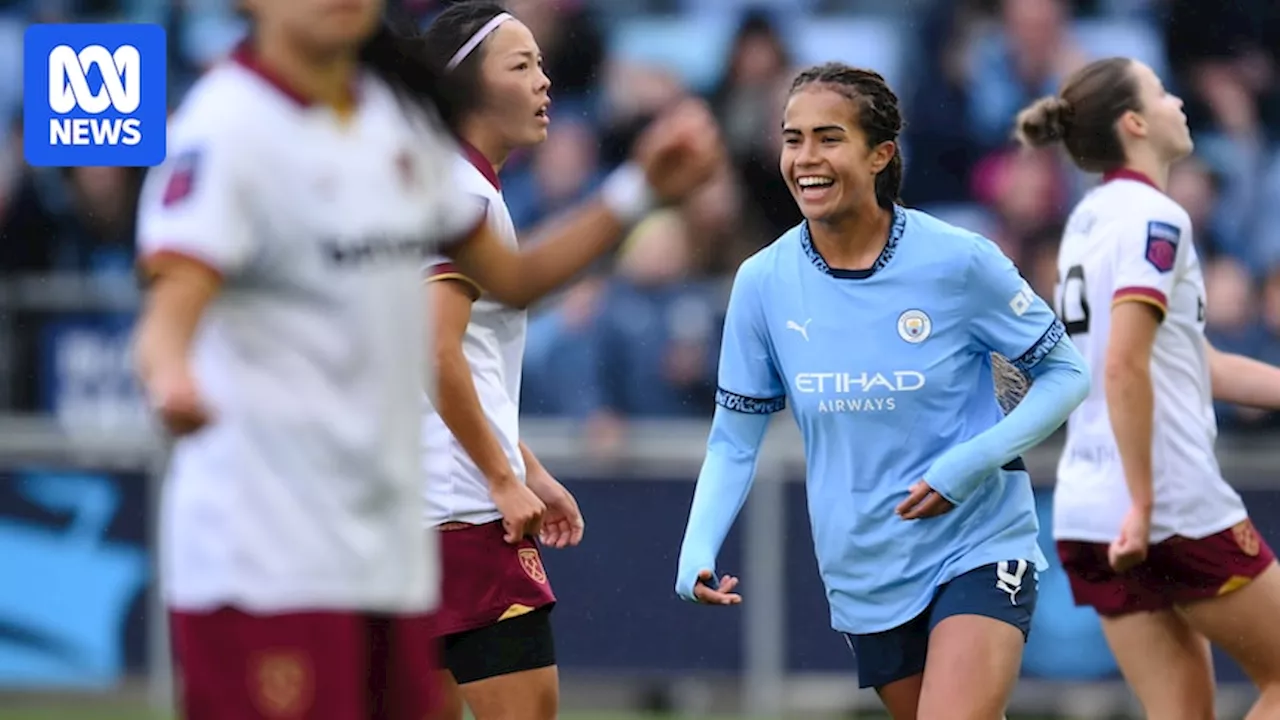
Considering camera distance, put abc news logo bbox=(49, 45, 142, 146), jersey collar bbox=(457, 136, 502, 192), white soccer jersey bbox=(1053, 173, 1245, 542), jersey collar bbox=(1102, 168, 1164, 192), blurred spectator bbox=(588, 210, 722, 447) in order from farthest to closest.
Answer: blurred spectator bbox=(588, 210, 722, 447), abc news logo bbox=(49, 45, 142, 146), jersey collar bbox=(1102, 168, 1164, 192), white soccer jersey bbox=(1053, 173, 1245, 542), jersey collar bbox=(457, 136, 502, 192)

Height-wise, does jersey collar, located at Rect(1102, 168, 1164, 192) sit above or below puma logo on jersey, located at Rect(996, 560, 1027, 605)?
above

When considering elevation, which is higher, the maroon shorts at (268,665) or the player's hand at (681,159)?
the player's hand at (681,159)

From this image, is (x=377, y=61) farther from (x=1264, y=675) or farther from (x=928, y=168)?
(x=928, y=168)

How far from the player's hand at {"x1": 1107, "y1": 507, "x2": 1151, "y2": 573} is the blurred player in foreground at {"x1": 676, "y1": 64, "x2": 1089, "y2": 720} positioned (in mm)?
765

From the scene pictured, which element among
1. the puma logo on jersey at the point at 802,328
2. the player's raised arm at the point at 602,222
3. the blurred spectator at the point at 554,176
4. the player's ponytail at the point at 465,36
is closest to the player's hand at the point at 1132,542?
the puma logo on jersey at the point at 802,328

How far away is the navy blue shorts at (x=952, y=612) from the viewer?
570cm

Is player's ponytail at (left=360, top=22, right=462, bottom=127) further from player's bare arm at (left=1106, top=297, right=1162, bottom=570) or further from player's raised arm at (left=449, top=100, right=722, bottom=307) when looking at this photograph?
player's bare arm at (left=1106, top=297, right=1162, bottom=570)

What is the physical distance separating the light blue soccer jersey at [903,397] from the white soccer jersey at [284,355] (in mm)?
2113

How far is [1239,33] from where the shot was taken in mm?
13133

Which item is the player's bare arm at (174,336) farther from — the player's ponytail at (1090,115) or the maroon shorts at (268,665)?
the player's ponytail at (1090,115)

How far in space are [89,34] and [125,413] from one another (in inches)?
154

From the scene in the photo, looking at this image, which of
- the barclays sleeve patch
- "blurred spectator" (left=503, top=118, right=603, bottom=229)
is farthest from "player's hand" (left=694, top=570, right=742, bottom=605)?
"blurred spectator" (left=503, top=118, right=603, bottom=229)

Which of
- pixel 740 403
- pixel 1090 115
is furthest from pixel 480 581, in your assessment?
pixel 1090 115

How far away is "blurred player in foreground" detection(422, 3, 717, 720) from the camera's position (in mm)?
5539
